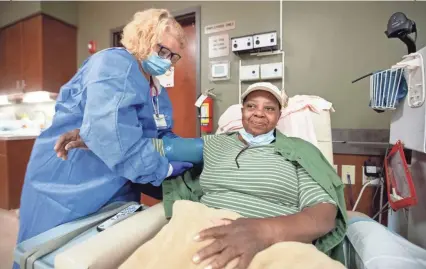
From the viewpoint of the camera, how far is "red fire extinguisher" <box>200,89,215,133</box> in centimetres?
186

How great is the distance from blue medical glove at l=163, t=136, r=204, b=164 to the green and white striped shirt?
11 centimetres

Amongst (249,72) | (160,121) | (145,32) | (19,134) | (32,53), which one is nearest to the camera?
(145,32)

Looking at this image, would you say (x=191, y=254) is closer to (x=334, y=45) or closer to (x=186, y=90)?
(x=334, y=45)

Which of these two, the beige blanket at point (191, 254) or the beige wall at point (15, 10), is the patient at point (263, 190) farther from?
the beige wall at point (15, 10)

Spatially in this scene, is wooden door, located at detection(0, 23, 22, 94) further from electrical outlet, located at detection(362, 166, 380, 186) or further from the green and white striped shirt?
electrical outlet, located at detection(362, 166, 380, 186)

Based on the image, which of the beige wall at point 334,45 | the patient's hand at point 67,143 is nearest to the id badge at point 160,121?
the patient's hand at point 67,143

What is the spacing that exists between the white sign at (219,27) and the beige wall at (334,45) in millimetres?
40

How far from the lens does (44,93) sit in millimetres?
2695

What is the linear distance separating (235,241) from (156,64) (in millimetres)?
752

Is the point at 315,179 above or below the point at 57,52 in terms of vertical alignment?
below

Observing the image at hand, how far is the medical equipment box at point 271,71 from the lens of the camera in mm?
1663

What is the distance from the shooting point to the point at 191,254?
1.86 ft

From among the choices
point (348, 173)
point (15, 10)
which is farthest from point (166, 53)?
point (15, 10)

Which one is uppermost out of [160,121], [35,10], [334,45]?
[35,10]
